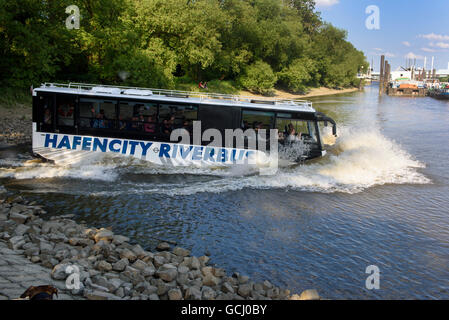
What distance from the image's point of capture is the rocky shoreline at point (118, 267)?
7766 millimetres

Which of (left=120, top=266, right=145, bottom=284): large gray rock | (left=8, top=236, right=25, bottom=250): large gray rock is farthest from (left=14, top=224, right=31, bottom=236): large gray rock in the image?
(left=120, top=266, right=145, bottom=284): large gray rock

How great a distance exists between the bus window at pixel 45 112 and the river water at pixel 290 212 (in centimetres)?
174

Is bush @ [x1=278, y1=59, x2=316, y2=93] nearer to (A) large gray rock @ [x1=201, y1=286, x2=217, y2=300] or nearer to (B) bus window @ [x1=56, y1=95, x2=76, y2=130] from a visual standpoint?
(B) bus window @ [x1=56, y1=95, x2=76, y2=130]

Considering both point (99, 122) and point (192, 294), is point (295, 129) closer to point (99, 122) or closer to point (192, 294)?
point (99, 122)

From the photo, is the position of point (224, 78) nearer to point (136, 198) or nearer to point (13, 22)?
point (13, 22)

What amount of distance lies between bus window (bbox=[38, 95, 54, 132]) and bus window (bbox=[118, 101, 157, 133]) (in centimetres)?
289

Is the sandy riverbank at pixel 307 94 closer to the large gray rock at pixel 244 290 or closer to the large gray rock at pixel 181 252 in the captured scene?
the large gray rock at pixel 181 252

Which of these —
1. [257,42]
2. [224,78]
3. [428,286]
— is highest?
[257,42]

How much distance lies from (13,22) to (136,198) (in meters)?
19.4

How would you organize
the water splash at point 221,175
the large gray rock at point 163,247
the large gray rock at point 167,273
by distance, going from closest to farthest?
the large gray rock at point 167,273, the large gray rock at point 163,247, the water splash at point 221,175

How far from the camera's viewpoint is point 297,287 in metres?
9.04

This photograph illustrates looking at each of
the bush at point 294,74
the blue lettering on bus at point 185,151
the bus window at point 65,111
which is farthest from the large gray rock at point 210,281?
the bush at point 294,74
